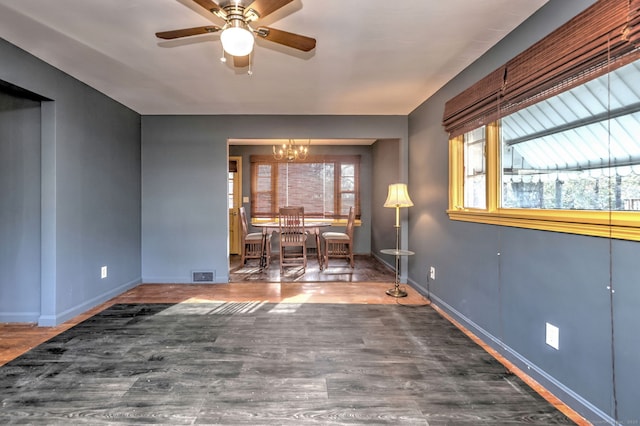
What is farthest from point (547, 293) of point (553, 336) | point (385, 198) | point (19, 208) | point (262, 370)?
point (19, 208)

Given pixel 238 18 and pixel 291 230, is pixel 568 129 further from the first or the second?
pixel 291 230

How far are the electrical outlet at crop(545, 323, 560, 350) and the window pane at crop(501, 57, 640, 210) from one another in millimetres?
701

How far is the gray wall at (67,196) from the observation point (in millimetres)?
2648

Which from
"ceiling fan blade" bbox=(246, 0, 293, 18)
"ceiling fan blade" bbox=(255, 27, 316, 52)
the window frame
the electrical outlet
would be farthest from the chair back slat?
the electrical outlet

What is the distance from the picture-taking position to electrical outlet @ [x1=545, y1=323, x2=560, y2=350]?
66.7 inches

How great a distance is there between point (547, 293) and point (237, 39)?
225 cm

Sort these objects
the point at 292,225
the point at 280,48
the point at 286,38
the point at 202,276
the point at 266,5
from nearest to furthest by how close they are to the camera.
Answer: the point at 266,5 → the point at 286,38 → the point at 280,48 → the point at 202,276 → the point at 292,225

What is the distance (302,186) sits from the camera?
20.6 ft

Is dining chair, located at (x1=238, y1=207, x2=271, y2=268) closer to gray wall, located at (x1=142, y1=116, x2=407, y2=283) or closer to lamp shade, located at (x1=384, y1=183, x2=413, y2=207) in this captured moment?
gray wall, located at (x1=142, y1=116, x2=407, y2=283)

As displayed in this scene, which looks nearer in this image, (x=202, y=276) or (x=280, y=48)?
(x=280, y=48)

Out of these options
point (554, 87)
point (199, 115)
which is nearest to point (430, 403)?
point (554, 87)

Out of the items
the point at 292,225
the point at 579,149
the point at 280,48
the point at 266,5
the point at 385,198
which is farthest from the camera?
the point at 385,198

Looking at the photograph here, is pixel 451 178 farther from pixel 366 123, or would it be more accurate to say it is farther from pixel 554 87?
pixel 366 123

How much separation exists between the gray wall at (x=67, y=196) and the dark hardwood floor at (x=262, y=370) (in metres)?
0.26
